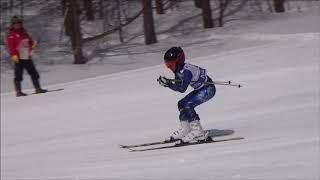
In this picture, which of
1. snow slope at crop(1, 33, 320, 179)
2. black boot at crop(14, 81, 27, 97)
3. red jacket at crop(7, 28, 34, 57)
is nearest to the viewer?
snow slope at crop(1, 33, 320, 179)

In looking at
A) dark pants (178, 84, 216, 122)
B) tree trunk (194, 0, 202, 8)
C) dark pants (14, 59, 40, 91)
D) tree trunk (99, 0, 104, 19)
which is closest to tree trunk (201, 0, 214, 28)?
tree trunk (194, 0, 202, 8)

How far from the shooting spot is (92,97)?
3.18 meters

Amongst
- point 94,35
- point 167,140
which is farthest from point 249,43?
point 167,140

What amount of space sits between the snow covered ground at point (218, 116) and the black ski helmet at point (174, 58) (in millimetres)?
161

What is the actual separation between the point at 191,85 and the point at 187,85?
0.16m

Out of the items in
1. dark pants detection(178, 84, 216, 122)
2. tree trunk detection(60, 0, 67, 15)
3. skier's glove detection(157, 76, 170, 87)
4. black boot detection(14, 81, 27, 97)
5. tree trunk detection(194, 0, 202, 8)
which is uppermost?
tree trunk detection(60, 0, 67, 15)

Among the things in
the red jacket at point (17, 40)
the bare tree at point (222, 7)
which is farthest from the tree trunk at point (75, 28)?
the red jacket at point (17, 40)

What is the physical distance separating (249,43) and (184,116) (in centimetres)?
43

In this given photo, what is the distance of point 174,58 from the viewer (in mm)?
1484

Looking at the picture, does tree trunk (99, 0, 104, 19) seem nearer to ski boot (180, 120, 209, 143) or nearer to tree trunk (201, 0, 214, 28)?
tree trunk (201, 0, 214, 28)

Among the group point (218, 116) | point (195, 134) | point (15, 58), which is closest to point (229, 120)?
point (218, 116)

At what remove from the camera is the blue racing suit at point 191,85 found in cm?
166

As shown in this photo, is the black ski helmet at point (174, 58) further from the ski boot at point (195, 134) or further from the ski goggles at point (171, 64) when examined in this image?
the ski boot at point (195, 134)

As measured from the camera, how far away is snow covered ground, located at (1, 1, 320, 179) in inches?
78.0
